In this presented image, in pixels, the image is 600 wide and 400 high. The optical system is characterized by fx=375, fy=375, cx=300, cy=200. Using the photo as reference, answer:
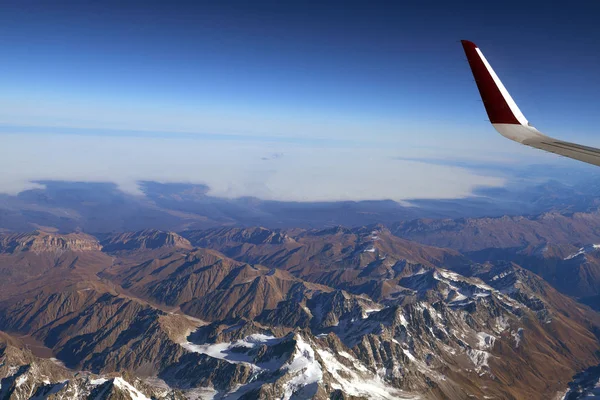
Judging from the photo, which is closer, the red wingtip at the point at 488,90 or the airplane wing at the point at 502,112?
the airplane wing at the point at 502,112

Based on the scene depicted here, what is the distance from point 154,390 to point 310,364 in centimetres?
6781

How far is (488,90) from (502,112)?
1.65 metres

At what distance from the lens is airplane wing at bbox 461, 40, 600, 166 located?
17469 mm

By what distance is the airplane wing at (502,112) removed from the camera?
688 inches

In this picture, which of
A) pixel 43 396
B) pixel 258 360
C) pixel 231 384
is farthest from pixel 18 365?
pixel 258 360

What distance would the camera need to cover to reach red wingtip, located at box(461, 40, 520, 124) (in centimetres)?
1770

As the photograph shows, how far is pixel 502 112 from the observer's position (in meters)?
18.9

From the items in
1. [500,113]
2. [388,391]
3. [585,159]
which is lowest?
[388,391]

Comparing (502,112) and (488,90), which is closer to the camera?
(488,90)

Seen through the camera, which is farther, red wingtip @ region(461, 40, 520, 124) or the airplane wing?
red wingtip @ region(461, 40, 520, 124)

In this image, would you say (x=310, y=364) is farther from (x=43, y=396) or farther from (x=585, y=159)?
(x=585, y=159)

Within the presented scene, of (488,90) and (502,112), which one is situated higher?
(488,90)

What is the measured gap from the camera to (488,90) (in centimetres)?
1805

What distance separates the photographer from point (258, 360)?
192 metres
